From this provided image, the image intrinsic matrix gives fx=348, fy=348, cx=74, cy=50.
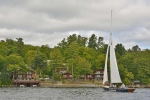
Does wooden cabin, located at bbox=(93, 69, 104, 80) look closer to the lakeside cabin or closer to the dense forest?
the dense forest

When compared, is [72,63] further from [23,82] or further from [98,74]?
[23,82]

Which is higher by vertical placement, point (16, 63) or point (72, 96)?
point (16, 63)

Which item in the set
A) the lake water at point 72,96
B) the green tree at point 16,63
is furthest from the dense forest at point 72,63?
the lake water at point 72,96

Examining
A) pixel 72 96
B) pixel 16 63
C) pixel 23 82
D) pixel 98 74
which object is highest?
pixel 16 63

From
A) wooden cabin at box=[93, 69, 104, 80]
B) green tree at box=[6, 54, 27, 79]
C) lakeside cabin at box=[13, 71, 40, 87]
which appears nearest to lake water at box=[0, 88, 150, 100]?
lakeside cabin at box=[13, 71, 40, 87]

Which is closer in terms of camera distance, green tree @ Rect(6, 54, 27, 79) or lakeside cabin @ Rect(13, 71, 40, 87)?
lakeside cabin @ Rect(13, 71, 40, 87)

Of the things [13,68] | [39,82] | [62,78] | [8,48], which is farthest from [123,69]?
[8,48]

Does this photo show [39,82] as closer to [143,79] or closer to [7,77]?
[7,77]

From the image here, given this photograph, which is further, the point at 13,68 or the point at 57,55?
the point at 57,55

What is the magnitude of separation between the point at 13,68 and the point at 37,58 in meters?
15.6

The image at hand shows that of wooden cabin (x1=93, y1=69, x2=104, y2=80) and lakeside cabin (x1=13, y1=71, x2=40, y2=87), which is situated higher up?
wooden cabin (x1=93, y1=69, x2=104, y2=80)

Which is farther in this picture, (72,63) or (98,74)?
(98,74)

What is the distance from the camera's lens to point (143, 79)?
12512 cm

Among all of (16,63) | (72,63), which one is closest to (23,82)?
(16,63)
